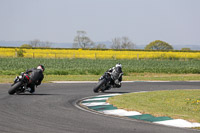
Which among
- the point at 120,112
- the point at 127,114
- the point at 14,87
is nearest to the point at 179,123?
the point at 127,114

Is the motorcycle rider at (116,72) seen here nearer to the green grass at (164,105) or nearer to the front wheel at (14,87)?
the green grass at (164,105)

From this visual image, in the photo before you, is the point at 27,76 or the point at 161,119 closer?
the point at 161,119

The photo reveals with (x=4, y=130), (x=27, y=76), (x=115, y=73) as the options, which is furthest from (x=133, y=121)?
(x=115, y=73)

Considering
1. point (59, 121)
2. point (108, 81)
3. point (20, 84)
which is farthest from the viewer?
point (108, 81)

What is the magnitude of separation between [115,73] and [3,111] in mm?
8249

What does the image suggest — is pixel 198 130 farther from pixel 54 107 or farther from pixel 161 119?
pixel 54 107

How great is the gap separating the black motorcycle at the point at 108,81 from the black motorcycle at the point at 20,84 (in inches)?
133

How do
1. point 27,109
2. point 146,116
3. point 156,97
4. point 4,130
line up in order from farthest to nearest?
1. point 156,97
2. point 27,109
3. point 146,116
4. point 4,130

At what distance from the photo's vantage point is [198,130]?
31.0 feet

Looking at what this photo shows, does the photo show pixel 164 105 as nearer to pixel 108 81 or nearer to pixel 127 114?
pixel 127 114

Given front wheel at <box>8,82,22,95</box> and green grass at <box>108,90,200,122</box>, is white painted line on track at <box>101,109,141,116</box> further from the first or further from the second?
front wheel at <box>8,82,22,95</box>

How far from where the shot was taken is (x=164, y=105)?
13.8 m

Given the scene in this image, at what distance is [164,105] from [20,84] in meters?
5.93

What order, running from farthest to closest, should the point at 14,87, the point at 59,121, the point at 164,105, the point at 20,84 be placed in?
the point at 14,87, the point at 20,84, the point at 164,105, the point at 59,121
